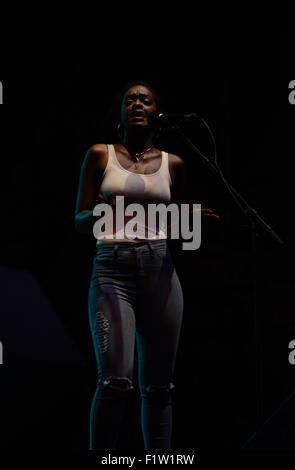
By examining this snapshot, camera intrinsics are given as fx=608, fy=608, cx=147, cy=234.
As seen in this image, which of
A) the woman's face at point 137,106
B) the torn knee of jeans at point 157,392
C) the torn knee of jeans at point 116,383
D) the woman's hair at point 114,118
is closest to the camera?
the torn knee of jeans at point 116,383

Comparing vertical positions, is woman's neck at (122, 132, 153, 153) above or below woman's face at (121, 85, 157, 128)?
below

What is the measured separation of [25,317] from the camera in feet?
9.26

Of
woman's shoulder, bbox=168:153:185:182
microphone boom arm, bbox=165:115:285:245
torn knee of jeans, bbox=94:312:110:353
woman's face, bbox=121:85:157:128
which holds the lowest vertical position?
torn knee of jeans, bbox=94:312:110:353

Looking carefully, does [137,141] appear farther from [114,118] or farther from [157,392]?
[157,392]

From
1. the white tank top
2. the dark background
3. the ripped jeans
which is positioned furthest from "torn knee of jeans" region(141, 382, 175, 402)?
the dark background

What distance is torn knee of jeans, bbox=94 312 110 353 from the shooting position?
2.06 m

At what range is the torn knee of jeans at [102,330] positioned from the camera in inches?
81.0

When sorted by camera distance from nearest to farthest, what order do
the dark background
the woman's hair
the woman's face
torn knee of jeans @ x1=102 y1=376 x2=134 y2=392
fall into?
torn knee of jeans @ x1=102 y1=376 x2=134 y2=392
the woman's face
the woman's hair
the dark background

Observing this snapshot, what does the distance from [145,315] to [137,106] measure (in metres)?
0.79

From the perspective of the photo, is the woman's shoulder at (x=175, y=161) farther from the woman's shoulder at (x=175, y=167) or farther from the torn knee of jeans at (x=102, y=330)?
the torn knee of jeans at (x=102, y=330)

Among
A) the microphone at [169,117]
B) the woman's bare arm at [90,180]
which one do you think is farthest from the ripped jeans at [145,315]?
the microphone at [169,117]

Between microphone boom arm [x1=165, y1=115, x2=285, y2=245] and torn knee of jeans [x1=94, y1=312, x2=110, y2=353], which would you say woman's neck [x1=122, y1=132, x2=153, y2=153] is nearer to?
microphone boom arm [x1=165, y1=115, x2=285, y2=245]

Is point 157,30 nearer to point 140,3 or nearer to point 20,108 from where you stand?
point 140,3

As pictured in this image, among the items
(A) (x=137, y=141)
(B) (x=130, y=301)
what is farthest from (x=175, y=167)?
(B) (x=130, y=301)
